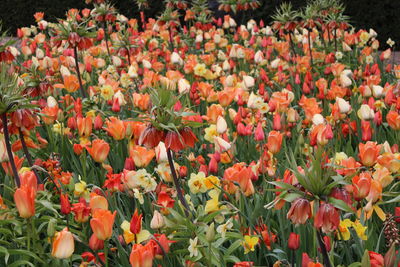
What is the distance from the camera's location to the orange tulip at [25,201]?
176 centimetres

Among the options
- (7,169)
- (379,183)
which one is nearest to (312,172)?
(379,183)

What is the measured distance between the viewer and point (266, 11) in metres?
9.36

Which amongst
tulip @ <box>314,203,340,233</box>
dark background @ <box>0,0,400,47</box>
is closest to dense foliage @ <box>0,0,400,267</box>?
tulip @ <box>314,203,340,233</box>

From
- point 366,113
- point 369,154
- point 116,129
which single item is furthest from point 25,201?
point 366,113

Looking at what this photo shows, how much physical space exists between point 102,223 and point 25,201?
247 millimetres

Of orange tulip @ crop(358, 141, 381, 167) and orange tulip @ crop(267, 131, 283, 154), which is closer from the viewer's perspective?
orange tulip @ crop(358, 141, 381, 167)

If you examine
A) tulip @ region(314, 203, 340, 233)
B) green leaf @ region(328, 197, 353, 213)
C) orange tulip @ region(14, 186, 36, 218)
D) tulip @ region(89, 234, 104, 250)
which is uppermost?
green leaf @ region(328, 197, 353, 213)

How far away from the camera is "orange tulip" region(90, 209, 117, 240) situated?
172 centimetres

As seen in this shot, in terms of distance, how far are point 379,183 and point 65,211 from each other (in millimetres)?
1019

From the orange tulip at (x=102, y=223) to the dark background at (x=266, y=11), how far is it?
6402 millimetres

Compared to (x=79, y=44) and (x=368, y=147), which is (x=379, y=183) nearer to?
(x=368, y=147)

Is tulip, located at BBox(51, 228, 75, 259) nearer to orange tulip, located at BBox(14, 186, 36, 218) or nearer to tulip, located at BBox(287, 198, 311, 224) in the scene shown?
orange tulip, located at BBox(14, 186, 36, 218)

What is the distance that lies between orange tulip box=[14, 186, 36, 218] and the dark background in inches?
251

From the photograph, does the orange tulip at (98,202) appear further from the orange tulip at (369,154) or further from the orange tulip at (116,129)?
the orange tulip at (369,154)
